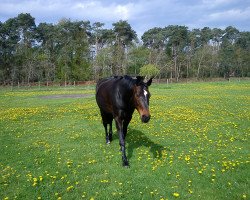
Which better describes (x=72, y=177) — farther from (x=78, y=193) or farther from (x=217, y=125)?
(x=217, y=125)

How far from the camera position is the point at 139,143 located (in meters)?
11.1

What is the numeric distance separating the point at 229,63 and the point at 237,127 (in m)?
104

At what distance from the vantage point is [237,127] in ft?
45.7

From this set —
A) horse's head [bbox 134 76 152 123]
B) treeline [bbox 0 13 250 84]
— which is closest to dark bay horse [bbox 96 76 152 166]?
horse's head [bbox 134 76 152 123]

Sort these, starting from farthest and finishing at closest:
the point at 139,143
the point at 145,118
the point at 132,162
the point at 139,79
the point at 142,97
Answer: the point at 139,143
the point at 132,162
the point at 139,79
the point at 142,97
the point at 145,118

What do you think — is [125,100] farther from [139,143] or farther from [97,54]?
[97,54]

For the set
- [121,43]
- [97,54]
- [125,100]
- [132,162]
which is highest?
[121,43]

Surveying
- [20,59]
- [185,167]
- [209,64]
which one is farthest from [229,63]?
[185,167]

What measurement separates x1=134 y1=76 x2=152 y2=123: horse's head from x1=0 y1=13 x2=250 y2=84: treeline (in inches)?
2710

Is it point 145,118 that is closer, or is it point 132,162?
point 145,118

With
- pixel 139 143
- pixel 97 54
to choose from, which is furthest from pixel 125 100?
pixel 97 54

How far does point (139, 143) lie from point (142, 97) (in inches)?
150

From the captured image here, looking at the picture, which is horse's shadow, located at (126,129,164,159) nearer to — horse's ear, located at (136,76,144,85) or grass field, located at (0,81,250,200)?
grass field, located at (0,81,250,200)

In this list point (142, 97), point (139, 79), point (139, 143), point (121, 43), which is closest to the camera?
point (142, 97)
